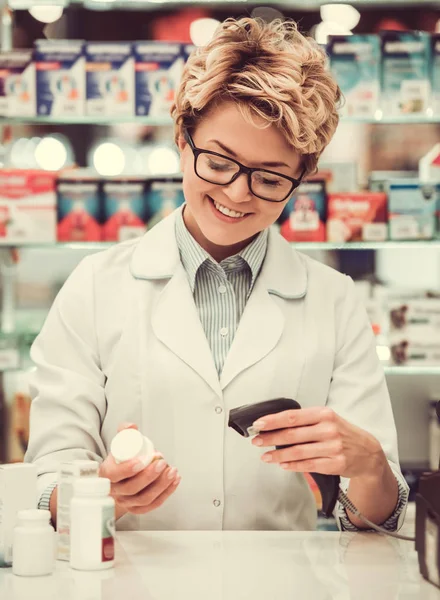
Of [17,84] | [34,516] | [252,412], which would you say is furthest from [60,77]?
[34,516]

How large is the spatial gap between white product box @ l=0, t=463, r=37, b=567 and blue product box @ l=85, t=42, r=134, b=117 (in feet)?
7.82

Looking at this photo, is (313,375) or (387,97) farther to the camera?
(387,97)

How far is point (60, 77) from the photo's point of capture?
3.63 meters

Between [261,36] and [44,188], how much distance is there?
1874mm

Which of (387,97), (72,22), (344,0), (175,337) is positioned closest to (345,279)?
(175,337)

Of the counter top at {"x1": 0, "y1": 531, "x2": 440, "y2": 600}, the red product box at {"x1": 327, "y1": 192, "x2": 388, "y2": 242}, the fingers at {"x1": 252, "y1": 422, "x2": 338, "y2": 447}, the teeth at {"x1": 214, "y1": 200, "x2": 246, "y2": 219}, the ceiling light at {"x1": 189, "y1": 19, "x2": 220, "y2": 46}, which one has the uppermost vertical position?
the ceiling light at {"x1": 189, "y1": 19, "x2": 220, "y2": 46}

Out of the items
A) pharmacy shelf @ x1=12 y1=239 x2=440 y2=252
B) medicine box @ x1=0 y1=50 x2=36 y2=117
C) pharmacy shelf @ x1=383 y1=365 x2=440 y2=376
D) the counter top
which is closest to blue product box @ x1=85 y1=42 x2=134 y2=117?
medicine box @ x1=0 y1=50 x2=36 y2=117

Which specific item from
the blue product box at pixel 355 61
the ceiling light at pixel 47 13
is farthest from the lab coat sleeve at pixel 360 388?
the ceiling light at pixel 47 13

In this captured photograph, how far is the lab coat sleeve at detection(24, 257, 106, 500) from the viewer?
1849 millimetres

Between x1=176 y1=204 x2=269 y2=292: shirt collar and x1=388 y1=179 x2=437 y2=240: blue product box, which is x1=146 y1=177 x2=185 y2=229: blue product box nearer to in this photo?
x1=388 y1=179 x2=437 y2=240: blue product box

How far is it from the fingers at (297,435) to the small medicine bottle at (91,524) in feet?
1.05

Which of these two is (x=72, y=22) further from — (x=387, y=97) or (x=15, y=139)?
(x=387, y=97)

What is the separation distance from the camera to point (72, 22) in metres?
3.95

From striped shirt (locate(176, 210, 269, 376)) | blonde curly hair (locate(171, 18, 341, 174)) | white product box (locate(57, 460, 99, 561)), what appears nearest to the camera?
white product box (locate(57, 460, 99, 561))
